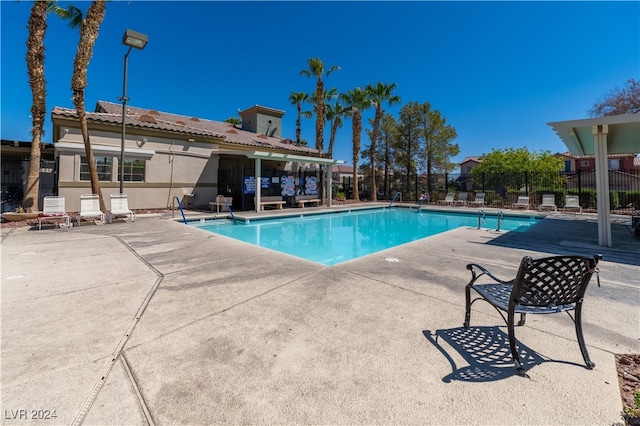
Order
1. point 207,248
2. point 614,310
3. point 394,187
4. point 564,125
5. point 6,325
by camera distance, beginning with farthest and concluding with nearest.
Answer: point 394,187 → point 564,125 → point 207,248 → point 614,310 → point 6,325

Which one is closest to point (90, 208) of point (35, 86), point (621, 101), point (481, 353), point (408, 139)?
point (35, 86)

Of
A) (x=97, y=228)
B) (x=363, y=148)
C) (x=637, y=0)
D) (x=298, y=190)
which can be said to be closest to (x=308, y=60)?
(x=363, y=148)

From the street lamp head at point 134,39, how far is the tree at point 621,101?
85.2ft

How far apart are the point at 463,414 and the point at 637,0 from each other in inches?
569

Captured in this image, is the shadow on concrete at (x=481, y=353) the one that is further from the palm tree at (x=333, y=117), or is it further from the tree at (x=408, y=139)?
the tree at (x=408, y=139)

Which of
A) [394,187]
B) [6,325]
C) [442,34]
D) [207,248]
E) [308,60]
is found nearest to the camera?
[6,325]

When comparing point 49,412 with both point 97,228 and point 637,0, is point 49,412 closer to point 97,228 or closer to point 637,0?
point 97,228

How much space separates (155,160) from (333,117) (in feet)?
52.8

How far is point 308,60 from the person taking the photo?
70.1 feet

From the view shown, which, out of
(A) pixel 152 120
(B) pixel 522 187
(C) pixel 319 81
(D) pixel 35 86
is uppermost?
(C) pixel 319 81

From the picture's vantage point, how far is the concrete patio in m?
1.70

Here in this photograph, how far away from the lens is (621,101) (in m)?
17.2

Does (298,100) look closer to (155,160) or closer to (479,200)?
(155,160)

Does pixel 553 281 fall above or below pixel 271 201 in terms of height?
below
